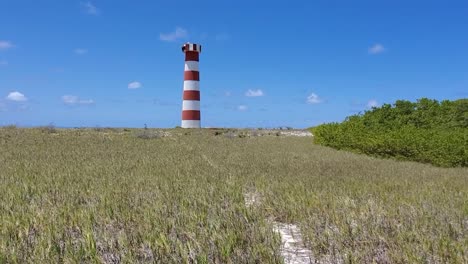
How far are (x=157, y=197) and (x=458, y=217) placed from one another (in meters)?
4.14

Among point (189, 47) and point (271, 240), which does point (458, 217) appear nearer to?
point (271, 240)

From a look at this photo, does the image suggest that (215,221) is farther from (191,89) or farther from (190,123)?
(191,89)

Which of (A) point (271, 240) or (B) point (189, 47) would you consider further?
(B) point (189, 47)

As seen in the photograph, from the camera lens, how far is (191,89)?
115ft

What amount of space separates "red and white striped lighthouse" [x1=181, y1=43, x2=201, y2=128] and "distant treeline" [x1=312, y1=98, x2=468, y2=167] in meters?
11.7

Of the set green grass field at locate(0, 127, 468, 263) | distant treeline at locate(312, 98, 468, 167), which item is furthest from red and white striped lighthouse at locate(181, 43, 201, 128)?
green grass field at locate(0, 127, 468, 263)

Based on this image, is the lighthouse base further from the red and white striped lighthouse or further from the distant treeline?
the distant treeline

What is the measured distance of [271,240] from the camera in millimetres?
4035

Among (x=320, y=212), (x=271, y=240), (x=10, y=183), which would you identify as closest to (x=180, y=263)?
(x=271, y=240)

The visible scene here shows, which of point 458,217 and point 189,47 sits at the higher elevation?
point 189,47

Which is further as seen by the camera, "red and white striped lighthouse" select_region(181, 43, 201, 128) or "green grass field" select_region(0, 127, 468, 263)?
"red and white striped lighthouse" select_region(181, 43, 201, 128)

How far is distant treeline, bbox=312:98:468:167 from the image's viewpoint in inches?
621

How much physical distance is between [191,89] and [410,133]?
2060cm

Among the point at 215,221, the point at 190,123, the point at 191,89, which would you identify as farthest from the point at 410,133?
the point at 191,89
